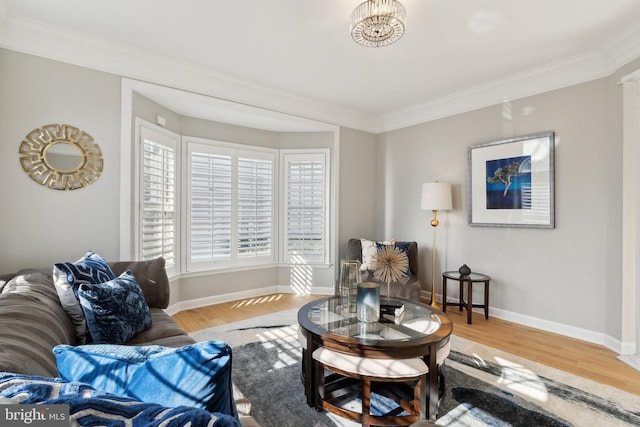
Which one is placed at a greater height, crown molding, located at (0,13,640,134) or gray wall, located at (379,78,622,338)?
crown molding, located at (0,13,640,134)

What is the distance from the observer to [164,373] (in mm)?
790

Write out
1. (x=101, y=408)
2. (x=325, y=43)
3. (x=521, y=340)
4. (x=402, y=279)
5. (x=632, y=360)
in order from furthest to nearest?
(x=402, y=279) → (x=521, y=340) → (x=325, y=43) → (x=632, y=360) → (x=101, y=408)

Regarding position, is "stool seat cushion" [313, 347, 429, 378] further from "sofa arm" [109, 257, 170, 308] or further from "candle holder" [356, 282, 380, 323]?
"sofa arm" [109, 257, 170, 308]

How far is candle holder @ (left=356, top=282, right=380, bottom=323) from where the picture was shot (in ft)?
6.93

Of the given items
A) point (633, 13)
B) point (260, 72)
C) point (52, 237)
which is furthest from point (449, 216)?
point (52, 237)

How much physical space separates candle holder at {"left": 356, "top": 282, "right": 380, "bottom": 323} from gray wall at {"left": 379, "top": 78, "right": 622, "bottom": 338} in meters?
2.37

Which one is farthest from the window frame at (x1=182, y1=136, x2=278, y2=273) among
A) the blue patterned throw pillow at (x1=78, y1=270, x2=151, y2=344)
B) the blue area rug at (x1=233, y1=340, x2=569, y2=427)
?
the blue patterned throw pillow at (x1=78, y1=270, x2=151, y2=344)

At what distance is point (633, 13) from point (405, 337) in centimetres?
302

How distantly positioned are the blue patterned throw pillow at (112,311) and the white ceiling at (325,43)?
2080 mm

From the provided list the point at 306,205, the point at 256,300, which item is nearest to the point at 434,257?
the point at 306,205

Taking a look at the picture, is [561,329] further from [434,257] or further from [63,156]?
[63,156]

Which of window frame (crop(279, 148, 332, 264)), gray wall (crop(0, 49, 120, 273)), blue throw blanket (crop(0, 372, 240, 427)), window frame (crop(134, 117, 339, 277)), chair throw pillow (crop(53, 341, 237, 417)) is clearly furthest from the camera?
window frame (crop(279, 148, 332, 264))

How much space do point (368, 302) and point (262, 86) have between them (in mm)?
2971

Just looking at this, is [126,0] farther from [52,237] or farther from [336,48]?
[52,237]
